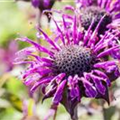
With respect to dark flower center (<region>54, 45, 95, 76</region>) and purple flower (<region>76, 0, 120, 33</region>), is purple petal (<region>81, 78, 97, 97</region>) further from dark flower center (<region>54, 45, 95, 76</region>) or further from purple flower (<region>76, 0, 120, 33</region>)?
purple flower (<region>76, 0, 120, 33</region>)

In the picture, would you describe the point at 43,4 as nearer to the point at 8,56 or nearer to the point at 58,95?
the point at 58,95

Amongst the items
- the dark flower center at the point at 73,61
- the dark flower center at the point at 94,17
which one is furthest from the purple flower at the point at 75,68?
the dark flower center at the point at 94,17

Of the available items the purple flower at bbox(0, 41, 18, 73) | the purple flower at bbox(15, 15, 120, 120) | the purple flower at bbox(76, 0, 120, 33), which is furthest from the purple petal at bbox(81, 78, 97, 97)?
the purple flower at bbox(0, 41, 18, 73)

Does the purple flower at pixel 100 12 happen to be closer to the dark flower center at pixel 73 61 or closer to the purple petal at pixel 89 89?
the dark flower center at pixel 73 61

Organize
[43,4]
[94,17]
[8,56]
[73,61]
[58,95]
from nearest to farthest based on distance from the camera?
[58,95], [73,61], [94,17], [43,4], [8,56]

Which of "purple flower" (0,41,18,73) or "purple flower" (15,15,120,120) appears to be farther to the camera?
"purple flower" (0,41,18,73)

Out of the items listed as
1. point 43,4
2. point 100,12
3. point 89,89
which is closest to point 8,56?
point 43,4

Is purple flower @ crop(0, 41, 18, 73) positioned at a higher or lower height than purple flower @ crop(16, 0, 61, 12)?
lower
